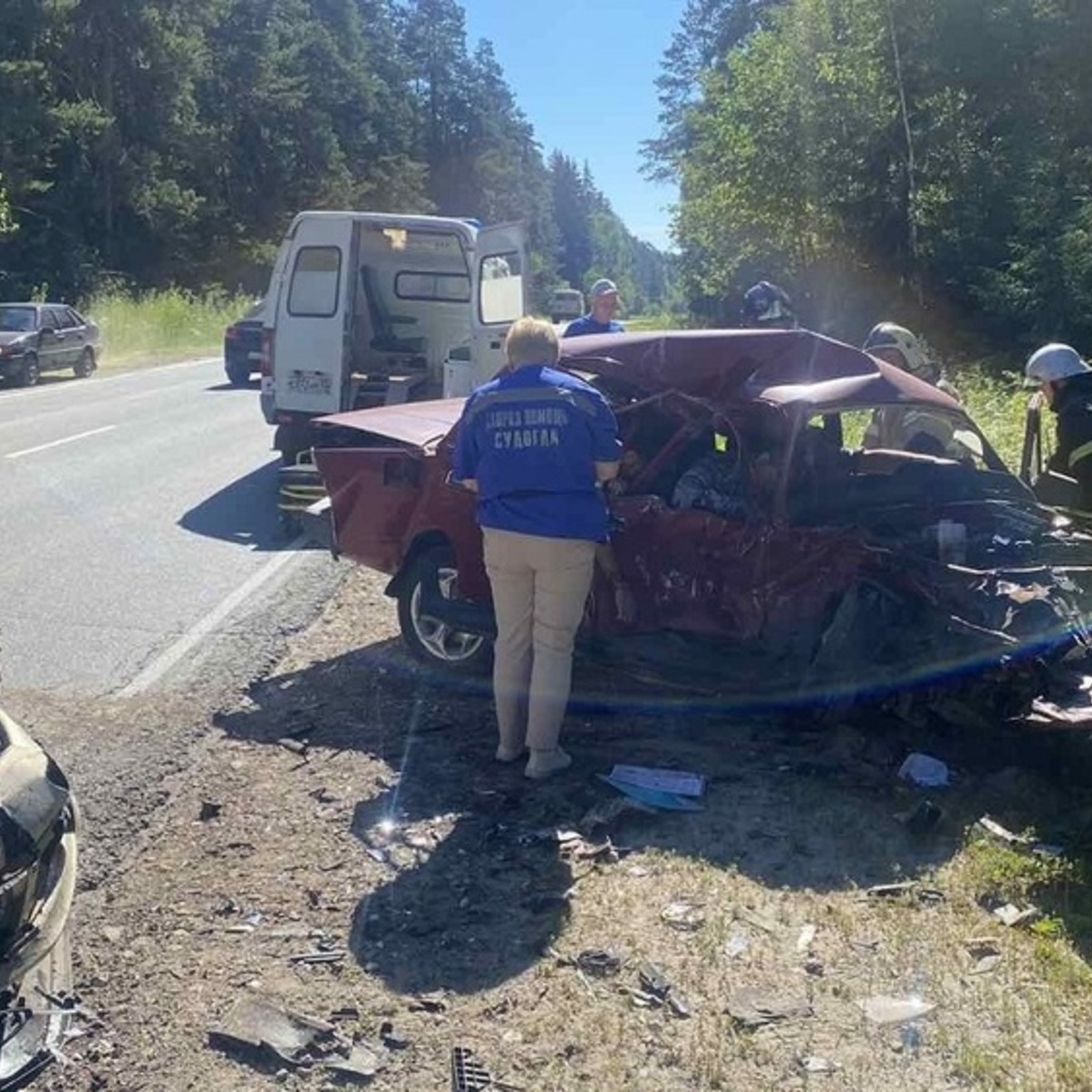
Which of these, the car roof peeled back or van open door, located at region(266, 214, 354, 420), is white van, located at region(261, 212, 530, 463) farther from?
the car roof peeled back

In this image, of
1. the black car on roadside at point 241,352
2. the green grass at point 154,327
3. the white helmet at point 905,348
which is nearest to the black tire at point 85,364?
the green grass at point 154,327

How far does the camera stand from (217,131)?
62.4 meters

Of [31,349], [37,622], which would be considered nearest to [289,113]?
[31,349]

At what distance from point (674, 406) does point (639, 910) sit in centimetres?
270

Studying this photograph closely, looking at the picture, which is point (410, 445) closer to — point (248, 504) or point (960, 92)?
point (248, 504)

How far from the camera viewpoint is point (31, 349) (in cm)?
2686

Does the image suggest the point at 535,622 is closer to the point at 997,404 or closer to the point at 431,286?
the point at 431,286

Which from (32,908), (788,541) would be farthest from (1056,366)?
(32,908)

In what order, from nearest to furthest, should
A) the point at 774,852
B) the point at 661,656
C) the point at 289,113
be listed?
the point at 774,852 < the point at 661,656 < the point at 289,113

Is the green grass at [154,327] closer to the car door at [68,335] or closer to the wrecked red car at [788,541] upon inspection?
the car door at [68,335]

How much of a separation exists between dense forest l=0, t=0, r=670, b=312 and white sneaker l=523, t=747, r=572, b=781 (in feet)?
61.8

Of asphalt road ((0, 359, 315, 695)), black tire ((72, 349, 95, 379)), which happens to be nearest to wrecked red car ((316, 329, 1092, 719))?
asphalt road ((0, 359, 315, 695))

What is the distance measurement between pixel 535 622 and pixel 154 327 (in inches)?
1515

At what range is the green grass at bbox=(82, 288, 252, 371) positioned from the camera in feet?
126
